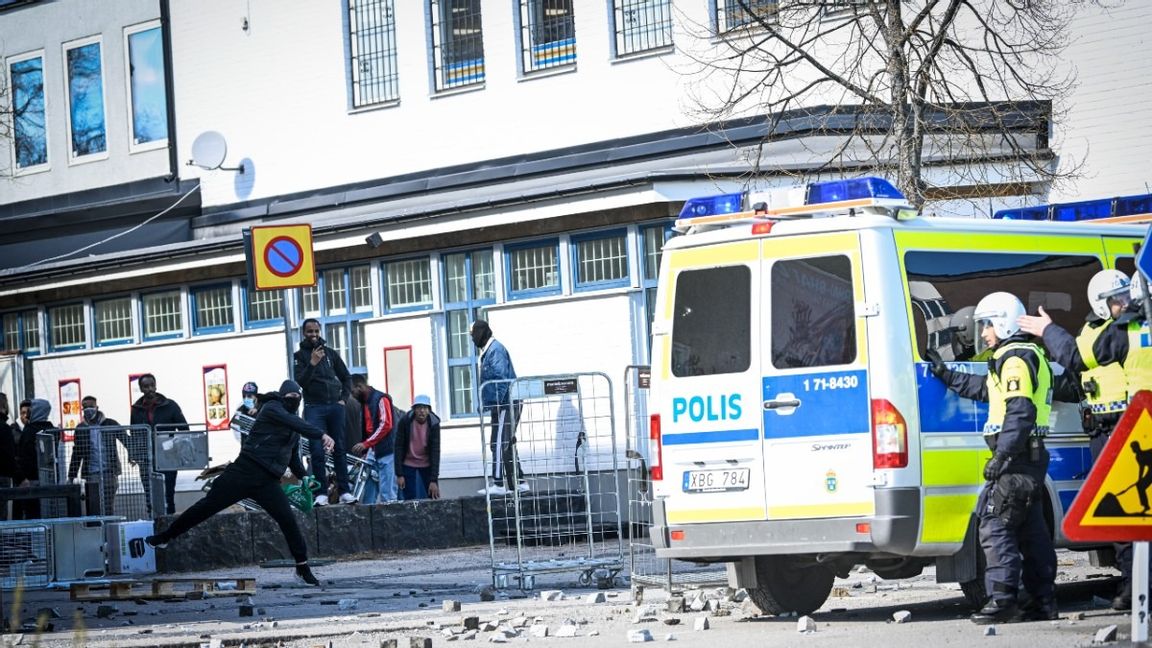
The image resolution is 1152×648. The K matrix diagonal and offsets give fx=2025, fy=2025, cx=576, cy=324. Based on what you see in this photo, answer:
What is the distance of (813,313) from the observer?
11469 millimetres

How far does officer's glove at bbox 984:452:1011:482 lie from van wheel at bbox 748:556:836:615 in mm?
1468

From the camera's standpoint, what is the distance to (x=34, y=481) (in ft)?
72.4

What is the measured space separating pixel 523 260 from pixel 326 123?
5.25 m

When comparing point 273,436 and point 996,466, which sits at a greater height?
point 273,436

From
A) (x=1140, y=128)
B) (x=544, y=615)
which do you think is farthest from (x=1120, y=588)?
(x=1140, y=128)

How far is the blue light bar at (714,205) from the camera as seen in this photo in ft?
39.3

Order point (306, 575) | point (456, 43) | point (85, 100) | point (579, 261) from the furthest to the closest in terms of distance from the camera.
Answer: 1. point (85, 100)
2. point (456, 43)
3. point (579, 261)
4. point (306, 575)

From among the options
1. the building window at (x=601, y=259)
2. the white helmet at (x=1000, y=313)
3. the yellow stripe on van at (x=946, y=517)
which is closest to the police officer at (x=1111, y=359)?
the white helmet at (x=1000, y=313)

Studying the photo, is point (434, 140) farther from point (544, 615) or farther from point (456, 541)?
point (544, 615)

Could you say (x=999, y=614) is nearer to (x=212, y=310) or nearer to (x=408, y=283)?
(x=408, y=283)

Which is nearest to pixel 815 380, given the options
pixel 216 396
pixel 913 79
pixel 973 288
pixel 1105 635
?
pixel 973 288

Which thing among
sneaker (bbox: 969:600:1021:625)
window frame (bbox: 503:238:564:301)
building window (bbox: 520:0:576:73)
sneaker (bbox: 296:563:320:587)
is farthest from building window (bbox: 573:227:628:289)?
sneaker (bbox: 969:600:1021:625)

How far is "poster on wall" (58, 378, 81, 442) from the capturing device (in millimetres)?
31500

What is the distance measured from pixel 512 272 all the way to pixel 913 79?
8.04 m
